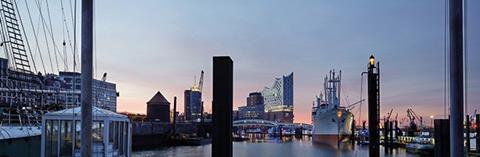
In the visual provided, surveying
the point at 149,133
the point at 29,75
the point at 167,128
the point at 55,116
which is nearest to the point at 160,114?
the point at 167,128

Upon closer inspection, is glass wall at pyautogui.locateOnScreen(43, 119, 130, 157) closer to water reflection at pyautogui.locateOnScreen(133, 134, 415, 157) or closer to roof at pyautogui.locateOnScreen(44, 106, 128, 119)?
roof at pyautogui.locateOnScreen(44, 106, 128, 119)

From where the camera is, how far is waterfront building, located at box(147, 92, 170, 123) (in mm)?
175750

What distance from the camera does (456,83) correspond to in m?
7.07

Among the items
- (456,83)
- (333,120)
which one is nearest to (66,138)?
(456,83)

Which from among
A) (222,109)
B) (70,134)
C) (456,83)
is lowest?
(70,134)

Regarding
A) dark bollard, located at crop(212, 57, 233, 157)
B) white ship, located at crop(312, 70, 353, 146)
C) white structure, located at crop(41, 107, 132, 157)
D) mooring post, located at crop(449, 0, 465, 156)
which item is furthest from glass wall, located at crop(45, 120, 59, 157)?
white ship, located at crop(312, 70, 353, 146)

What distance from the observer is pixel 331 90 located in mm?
155375

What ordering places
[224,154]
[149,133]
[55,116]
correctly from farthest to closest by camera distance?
[149,133] → [55,116] → [224,154]

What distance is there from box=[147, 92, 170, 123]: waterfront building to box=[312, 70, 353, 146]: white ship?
53.0 metres

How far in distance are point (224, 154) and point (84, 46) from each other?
2.99m

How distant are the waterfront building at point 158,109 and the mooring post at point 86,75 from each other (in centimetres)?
16982

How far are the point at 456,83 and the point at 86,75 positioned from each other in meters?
4.98

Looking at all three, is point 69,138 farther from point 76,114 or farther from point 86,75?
point 86,75

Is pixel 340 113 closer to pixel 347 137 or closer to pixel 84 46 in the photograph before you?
pixel 347 137
